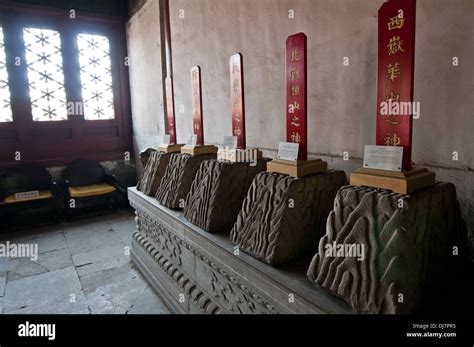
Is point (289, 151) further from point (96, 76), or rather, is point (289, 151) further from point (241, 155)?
point (96, 76)

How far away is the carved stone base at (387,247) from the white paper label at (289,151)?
382 millimetres

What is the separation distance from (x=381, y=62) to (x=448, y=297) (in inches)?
34.1

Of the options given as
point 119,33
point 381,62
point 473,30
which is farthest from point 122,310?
point 119,33

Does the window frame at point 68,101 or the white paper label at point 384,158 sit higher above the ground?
the window frame at point 68,101

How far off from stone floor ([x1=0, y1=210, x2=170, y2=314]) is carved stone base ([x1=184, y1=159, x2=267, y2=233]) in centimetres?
96

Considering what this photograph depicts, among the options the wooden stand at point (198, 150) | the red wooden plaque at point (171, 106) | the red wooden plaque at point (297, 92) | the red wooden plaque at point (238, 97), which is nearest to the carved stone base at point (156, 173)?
the red wooden plaque at point (171, 106)

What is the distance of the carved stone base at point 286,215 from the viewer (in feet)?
4.65

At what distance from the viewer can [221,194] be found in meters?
1.88

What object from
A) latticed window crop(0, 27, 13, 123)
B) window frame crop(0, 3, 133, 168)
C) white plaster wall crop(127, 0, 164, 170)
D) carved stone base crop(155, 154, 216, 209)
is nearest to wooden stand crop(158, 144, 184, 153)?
carved stone base crop(155, 154, 216, 209)

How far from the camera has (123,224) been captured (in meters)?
4.71

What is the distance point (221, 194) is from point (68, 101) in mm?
4399

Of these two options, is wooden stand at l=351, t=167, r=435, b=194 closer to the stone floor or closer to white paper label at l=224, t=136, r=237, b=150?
white paper label at l=224, t=136, r=237, b=150

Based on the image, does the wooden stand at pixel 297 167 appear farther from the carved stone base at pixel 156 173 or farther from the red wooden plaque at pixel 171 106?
the red wooden plaque at pixel 171 106

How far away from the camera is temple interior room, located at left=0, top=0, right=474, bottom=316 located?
3.66ft
